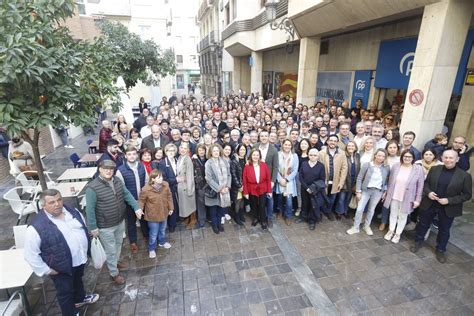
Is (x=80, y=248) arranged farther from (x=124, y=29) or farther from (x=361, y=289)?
(x=124, y=29)

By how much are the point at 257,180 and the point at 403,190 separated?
263cm

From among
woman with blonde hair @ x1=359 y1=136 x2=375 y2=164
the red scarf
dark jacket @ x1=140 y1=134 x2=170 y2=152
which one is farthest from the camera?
dark jacket @ x1=140 y1=134 x2=170 y2=152

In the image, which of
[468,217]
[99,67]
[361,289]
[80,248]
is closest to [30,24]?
[99,67]

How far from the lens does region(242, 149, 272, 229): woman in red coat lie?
4943 millimetres

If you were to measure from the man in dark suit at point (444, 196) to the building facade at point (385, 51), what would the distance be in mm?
1796

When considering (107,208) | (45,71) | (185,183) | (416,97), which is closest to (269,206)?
(185,183)

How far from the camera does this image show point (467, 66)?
249 inches

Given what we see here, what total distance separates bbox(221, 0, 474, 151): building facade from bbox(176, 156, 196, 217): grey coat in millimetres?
5063

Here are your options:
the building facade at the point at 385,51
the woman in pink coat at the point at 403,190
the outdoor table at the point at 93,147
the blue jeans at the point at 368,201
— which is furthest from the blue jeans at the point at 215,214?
the outdoor table at the point at 93,147

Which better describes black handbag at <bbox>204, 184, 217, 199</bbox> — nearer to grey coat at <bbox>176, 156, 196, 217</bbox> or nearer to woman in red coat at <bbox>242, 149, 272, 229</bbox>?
grey coat at <bbox>176, 156, 196, 217</bbox>

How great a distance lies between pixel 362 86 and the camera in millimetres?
9617

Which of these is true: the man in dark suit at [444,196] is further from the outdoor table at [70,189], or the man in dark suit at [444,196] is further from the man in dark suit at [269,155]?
the outdoor table at [70,189]

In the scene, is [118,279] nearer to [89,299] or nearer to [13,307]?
[89,299]

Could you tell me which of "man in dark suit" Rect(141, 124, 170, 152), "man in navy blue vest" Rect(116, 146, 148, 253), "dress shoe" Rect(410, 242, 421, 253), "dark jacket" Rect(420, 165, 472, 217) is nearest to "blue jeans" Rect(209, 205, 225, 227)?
"man in navy blue vest" Rect(116, 146, 148, 253)
